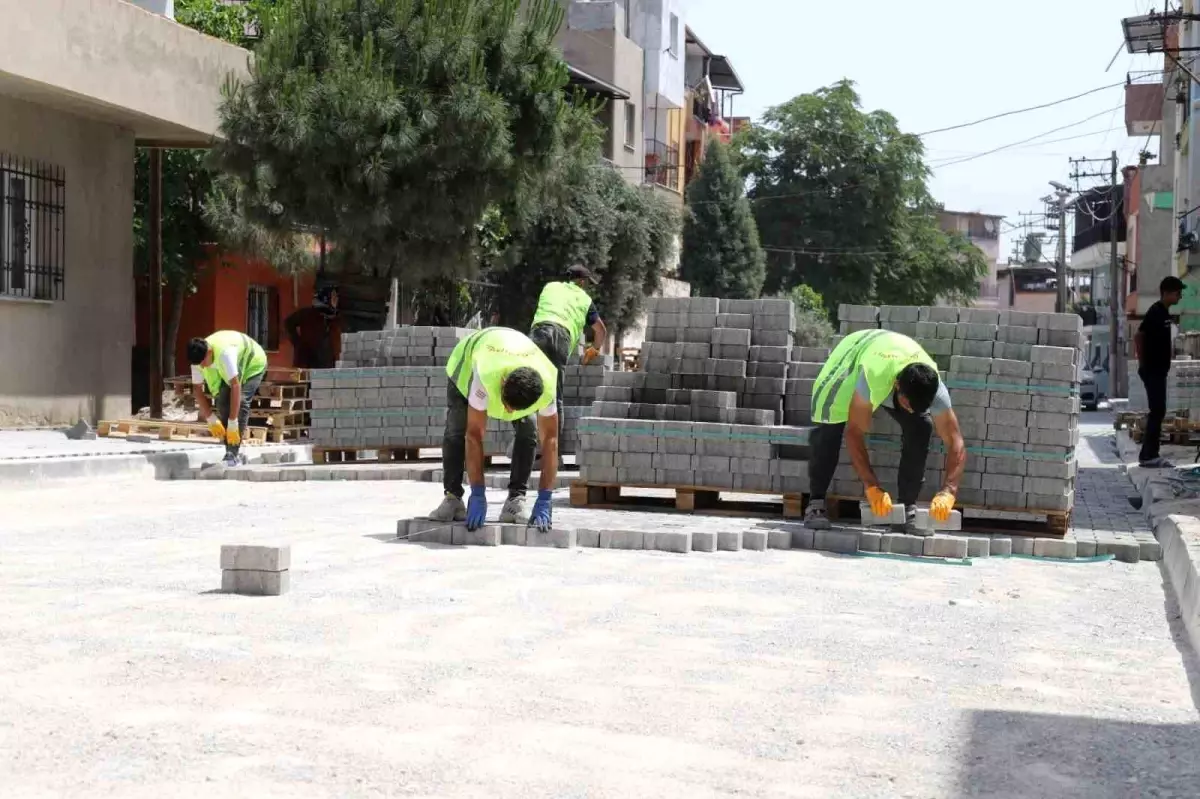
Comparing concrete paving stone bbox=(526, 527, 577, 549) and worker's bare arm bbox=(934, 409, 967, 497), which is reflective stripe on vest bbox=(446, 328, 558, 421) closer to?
concrete paving stone bbox=(526, 527, 577, 549)

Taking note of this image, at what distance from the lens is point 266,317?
30.4 m

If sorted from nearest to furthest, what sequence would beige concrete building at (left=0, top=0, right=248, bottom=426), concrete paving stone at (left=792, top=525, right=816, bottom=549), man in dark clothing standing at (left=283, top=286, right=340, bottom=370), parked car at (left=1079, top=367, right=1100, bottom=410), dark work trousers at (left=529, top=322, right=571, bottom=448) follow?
concrete paving stone at (left=792, top=525, right=816, bottom=549), dark work trousers at (left=529, top=322, right=571, bottom=448), beige concrete building at (left=0, top=0, right=248, bottom=426), man in dark clothing standing at (left=283, top=286, right=340, bottom=370), parked car at (left=1079, top=367, right=1100, bottom=410)

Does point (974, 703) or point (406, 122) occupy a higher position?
point (406, 122)

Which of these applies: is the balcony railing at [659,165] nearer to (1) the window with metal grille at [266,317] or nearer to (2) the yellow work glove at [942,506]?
(1) the window with metal grille at [266,317]

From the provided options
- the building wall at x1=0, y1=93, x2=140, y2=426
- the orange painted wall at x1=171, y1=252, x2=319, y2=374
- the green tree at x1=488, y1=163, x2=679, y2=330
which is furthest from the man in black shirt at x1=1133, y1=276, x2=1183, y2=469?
the green tree at x1=488, y1=163, x2=679, y2=330

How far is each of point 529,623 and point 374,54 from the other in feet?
55.5

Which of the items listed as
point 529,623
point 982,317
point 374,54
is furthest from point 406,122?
point 529,623

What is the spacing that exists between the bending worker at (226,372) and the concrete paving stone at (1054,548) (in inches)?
320

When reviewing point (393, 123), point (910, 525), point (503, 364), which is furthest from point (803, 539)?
point (393, 123)

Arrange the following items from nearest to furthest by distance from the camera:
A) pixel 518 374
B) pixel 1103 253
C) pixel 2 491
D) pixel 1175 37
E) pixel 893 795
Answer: pixel 893 795 → pixel 518 374 → pixel 2 491 → pixel 1175 37 → pixel 1103 253

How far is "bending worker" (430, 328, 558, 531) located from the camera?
8.64m

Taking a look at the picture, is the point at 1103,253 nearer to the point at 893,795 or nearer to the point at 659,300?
the point at 659,300

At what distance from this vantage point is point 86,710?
197 inches

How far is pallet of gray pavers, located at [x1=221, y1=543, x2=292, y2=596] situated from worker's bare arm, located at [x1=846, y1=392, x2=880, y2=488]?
13.6ft
